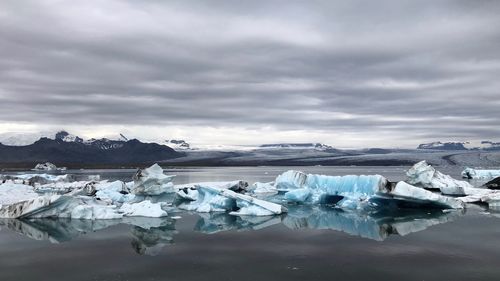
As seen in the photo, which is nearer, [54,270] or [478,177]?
[54,270]

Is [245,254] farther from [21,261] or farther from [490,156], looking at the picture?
[490,156]

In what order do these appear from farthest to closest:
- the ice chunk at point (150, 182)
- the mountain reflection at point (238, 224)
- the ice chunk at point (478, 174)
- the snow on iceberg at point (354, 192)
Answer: the ice chunk at point (478, 174) < the ice chunk at point (150, 182) < the snow on iceberg at point (354, 192) < the mountain reflection at point (238, 224)

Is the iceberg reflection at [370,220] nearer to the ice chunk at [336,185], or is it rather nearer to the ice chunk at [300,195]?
the ice chunk at [336,185]

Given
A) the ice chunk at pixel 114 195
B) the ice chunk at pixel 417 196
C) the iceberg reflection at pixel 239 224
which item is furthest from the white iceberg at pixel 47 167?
the ice chunk at pixel 417 196

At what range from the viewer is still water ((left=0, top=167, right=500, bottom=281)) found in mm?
8578

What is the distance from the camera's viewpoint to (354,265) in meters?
9.07

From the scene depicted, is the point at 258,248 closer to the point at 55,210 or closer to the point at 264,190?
the point at 55,210

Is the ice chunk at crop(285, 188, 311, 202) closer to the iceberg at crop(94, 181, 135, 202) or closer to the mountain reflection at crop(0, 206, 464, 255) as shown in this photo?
the mountain reflection at crop(0, 206, 464, 255)

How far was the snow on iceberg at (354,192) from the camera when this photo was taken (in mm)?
17266

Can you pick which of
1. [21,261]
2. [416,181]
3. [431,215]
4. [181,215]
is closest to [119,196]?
[181,215]

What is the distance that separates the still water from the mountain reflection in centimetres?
3

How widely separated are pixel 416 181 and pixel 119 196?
1660 centimetres

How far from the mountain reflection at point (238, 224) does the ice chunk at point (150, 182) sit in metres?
5.67

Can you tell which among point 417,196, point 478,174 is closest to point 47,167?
point 478,174
